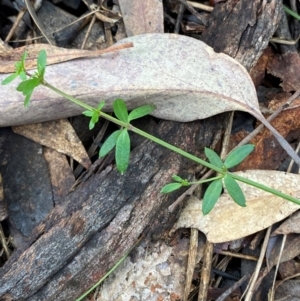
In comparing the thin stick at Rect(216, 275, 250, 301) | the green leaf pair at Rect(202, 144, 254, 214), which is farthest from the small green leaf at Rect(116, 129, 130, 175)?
the thin stick at Rect(216, 275, 250, 301)

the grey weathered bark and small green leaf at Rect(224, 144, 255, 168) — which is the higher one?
small green leaf at Rect(224, 144, 255, 168)

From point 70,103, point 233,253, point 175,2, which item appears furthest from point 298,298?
point 175,2

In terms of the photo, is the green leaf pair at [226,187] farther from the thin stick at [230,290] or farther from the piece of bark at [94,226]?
the thin stick at [230,290]

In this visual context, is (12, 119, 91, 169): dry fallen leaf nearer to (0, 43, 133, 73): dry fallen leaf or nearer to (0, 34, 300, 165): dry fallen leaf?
(0, 34, 300, 165): dry fallen leaf

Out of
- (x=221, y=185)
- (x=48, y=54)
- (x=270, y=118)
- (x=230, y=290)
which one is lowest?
(x=230, y=290)

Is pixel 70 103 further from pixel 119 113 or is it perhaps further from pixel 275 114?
pixel 275 114

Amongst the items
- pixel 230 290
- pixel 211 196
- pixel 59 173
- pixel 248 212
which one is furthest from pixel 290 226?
pixel 59 173

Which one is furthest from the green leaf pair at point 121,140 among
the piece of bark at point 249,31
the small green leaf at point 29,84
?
the piece of bark at point 249,31

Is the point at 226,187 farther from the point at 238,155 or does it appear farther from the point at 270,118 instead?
the point at 270,118
